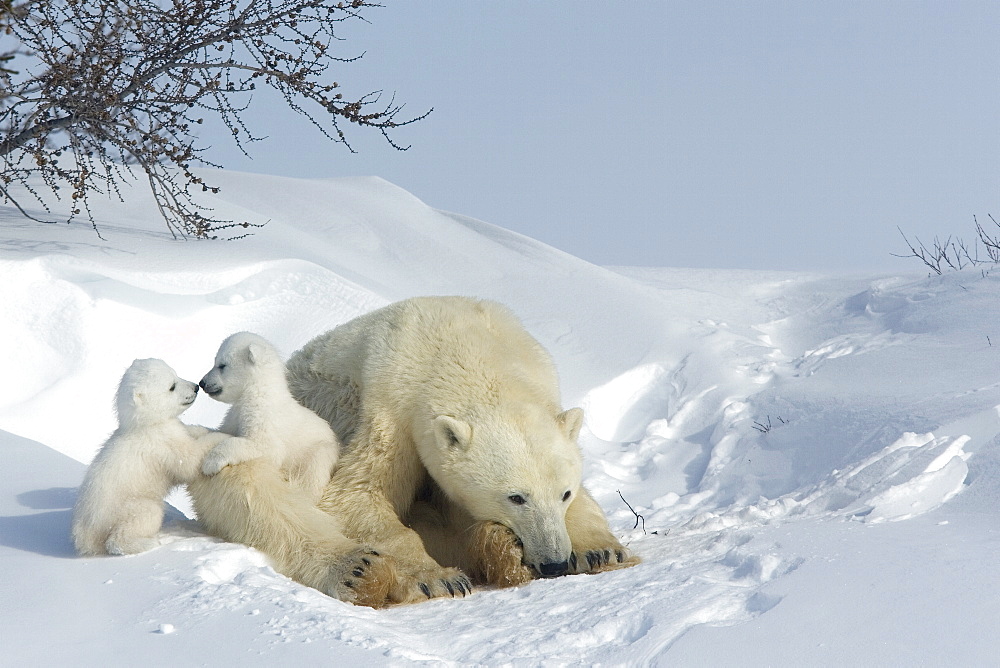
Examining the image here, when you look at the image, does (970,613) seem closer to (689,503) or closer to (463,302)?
(463,302)

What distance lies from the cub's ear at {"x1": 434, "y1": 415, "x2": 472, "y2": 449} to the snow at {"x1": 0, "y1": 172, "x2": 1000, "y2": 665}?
0.62 m

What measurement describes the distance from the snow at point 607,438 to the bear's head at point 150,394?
0.50 metres

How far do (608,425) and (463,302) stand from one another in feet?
14.1

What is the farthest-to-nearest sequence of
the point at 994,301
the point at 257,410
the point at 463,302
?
the point at 994,301 → the point at 463,302 → the point at 257,410

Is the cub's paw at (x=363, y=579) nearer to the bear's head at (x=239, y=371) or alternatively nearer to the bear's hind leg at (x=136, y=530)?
the bear's hind leg at (x=136, y=530)

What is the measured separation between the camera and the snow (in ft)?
8.83

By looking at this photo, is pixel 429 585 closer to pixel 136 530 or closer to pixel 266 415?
pixel 266 415

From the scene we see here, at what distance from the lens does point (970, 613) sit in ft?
8.80

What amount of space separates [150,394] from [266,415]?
45 cm

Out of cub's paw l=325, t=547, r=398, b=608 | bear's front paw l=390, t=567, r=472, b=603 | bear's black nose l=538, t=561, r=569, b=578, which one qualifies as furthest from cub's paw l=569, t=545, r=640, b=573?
cub's paw l=325, t=547, r=398, b=608

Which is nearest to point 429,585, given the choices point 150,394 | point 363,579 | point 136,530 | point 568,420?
point 363,579

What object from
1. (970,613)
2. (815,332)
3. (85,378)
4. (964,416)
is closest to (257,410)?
(970,613)

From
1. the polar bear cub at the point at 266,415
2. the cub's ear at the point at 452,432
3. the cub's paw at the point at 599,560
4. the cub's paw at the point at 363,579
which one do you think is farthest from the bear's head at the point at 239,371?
the cub's paw at the point at 599,560

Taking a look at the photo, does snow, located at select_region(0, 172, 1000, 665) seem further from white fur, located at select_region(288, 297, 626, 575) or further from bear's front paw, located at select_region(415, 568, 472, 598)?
white fur, located at select_region(288, 297, 626, 575)
